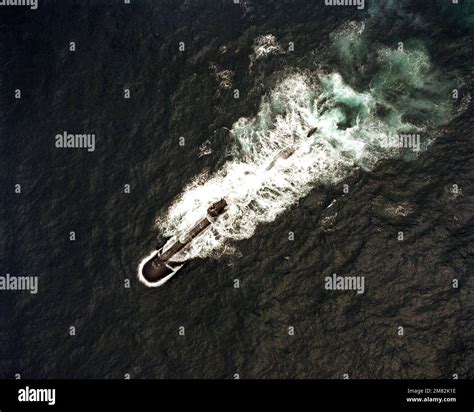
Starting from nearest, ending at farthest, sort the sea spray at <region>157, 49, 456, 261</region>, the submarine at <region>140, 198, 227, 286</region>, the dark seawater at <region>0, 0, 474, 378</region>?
1. the dark seawater at <region>0, 0, 474, 378</region>
2. the submarine at <region>140, 198, 227, 286</region>
3. the sea spray at <region>157, 49, 456, 261</region>

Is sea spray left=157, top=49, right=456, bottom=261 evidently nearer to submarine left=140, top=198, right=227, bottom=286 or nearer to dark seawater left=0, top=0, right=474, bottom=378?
submarine left=140, top=198, right=227, bottom=286

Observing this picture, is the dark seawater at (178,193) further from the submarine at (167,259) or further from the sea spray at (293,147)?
the sea spray at (293,147)

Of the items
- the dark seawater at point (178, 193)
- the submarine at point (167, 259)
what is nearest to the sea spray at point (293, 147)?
the submarine at point (167, 259)

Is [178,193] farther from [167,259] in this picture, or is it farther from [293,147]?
[293,147]

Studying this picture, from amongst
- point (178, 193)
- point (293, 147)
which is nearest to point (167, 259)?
point (178, 193)

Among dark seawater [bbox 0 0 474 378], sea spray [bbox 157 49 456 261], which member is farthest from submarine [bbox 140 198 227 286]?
dark seawater [bbox 0 0 474 378]

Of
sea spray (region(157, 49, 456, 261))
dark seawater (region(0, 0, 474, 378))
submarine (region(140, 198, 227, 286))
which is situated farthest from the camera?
sea spray (region(157, 49, 456, 261))
